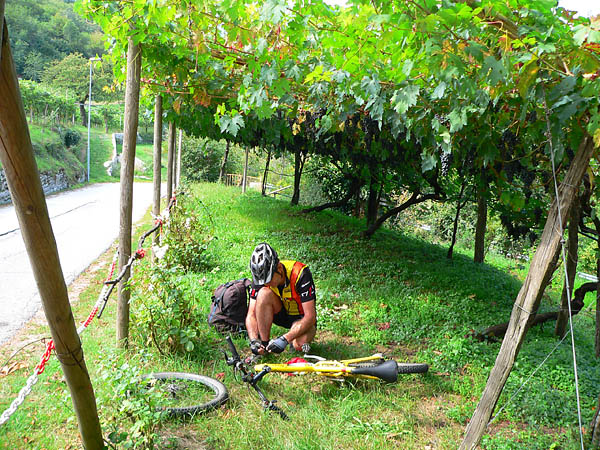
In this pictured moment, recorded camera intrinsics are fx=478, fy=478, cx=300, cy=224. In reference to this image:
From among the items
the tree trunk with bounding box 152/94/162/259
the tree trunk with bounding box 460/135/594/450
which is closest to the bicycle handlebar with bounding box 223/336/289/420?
the tree trunk with bounding box 460/135/594/450

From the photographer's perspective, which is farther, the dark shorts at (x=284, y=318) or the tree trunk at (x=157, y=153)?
the tree trunk at (x=157, y=153)

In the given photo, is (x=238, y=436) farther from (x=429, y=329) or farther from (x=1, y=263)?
(x=1, y=263)

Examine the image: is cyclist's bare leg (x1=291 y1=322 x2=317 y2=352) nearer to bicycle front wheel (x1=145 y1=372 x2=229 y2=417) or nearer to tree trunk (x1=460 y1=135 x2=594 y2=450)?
bicycle front wheel (x1=145 y1=372 x2=229 y2=417)

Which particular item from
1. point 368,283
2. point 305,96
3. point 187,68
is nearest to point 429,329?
point 368,283

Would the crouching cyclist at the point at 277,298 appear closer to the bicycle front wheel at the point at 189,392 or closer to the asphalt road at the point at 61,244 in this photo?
the bicycle front wheel at the point at 189,392

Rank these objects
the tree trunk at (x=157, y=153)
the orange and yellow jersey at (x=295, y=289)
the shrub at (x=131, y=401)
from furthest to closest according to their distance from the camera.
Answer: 1. the tree trunk at (x=157, y=153)
2. the orange and yellow jersey at (x=295, y=289)
3. the shrub at (x=131, y=401)

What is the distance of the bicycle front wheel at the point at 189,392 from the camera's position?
3.72m

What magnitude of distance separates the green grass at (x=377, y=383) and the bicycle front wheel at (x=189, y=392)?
0.30 feet

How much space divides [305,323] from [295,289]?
0.35 meters

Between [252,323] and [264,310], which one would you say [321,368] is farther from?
[252,323]

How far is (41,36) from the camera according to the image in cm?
5669

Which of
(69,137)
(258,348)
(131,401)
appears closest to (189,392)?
(258,348)

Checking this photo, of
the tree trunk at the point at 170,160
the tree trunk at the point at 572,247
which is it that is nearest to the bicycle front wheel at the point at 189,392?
the tree trunk at the point at 572,247

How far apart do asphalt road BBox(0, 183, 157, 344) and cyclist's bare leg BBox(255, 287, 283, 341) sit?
310cm
